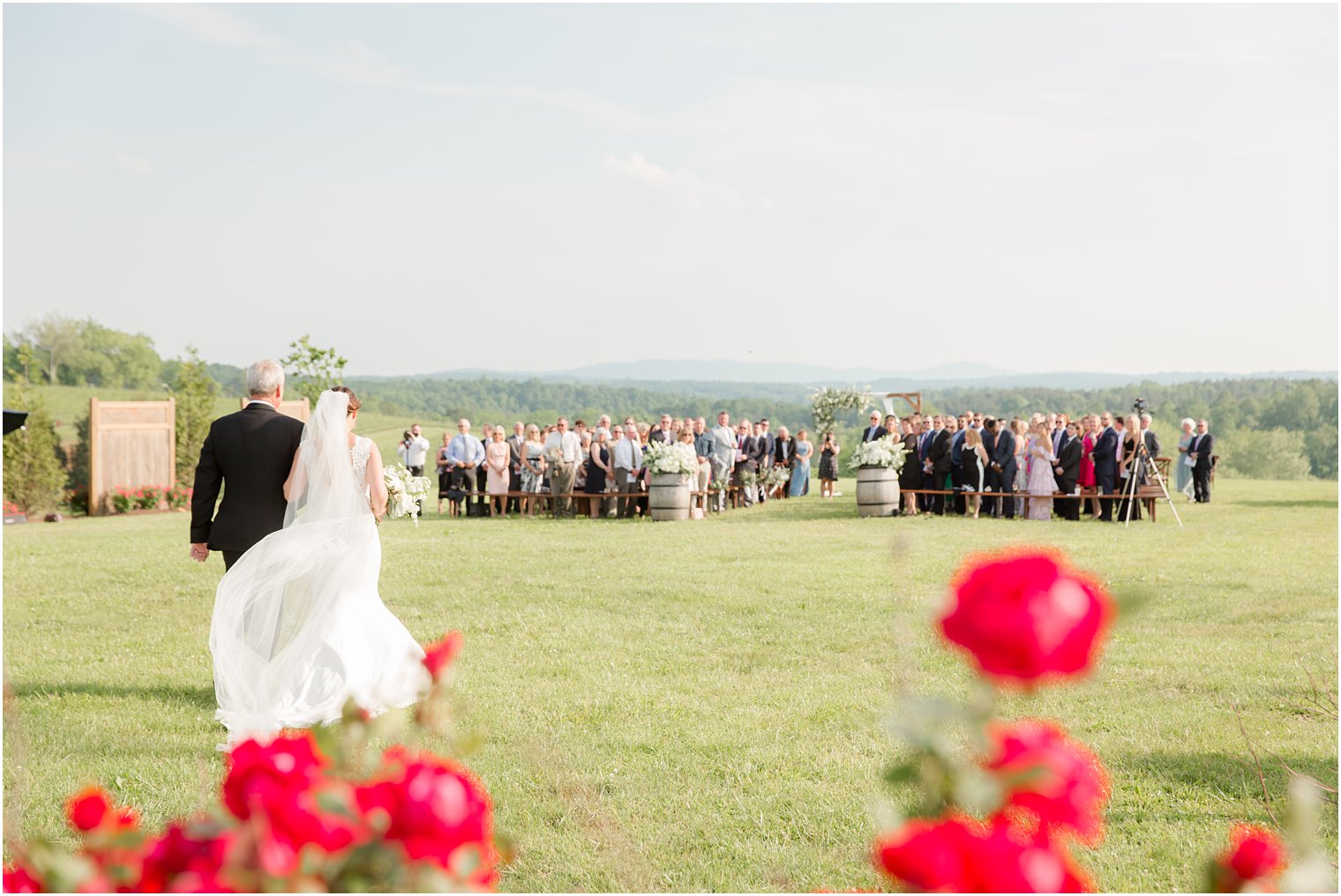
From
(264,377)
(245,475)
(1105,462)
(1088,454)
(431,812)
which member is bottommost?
(1105,462)

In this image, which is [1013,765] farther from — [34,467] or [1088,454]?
[34,467]

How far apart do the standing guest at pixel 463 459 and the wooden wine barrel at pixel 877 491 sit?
307 inches

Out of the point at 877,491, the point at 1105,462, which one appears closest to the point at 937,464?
the point at 877,491

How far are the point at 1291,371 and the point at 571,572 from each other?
21112cm

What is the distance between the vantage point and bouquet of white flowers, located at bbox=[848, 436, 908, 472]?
865 inches

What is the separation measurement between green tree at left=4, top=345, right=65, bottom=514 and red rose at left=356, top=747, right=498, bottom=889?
92.2 ft

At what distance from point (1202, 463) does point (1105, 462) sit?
5.01 metres

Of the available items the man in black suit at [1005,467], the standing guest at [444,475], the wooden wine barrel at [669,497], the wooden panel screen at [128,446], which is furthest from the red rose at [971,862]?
the wooden panel screen at [128,446]

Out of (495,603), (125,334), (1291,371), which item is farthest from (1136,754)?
(1291,371)

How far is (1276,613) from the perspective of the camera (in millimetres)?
11305

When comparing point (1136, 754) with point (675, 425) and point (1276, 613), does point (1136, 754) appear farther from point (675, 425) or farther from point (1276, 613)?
point (675, 425)

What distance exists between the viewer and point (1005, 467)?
22266 millimetres

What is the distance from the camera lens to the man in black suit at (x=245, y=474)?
23.3 ft

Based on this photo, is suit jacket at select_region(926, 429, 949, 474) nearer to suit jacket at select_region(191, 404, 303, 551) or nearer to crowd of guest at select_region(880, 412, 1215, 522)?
crowd of guest at select_region(880, 412, 1215, 522)
